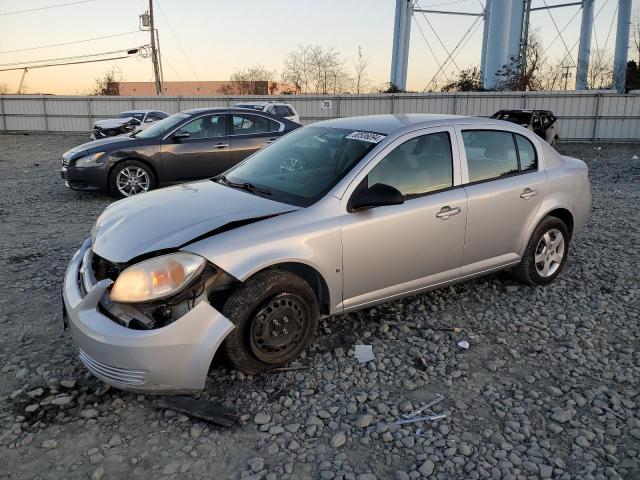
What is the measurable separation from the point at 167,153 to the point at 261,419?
6.91m

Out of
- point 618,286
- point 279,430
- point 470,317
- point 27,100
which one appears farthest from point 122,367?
point 27,100

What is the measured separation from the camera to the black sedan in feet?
29.0

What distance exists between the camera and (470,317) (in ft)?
14.3

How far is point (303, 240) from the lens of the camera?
11.1 ft

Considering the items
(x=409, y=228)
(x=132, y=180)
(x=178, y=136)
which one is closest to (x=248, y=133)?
(x=178, y=136)

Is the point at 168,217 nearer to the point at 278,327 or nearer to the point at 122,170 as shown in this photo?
the point at 278,327

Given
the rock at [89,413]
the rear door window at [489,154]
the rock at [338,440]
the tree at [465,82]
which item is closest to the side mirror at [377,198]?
the rear door window at [489,154]

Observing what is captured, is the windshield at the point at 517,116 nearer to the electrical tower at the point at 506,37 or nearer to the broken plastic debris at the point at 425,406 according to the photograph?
the electrical tower at the point at 506,37

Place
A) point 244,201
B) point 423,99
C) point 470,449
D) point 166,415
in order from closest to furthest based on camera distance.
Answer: point 470,449 → point 166,415 → point 244,201 → point 423,99

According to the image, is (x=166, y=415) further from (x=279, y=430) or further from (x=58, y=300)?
(x=58, y=300)

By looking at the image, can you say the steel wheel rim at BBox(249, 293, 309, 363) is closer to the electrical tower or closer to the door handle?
the door handle

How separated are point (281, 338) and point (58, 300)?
7.72ft

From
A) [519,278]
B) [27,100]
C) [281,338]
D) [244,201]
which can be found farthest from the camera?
[27,100]

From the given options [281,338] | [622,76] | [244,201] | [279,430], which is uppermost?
[622,76]
